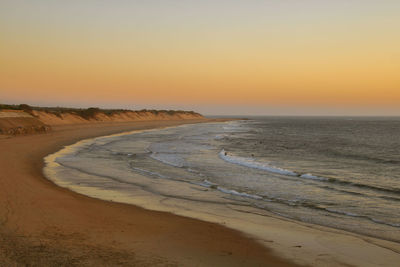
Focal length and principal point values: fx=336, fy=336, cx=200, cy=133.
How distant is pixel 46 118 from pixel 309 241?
6508 centimetres

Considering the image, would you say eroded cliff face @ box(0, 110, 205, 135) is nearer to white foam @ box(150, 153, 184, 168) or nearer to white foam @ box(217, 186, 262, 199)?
white foam @ box(150, 153, 184, 168)

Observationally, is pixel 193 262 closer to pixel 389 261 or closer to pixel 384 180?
pixel 389 261

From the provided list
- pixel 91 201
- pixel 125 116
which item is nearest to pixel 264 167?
pixel 91 201

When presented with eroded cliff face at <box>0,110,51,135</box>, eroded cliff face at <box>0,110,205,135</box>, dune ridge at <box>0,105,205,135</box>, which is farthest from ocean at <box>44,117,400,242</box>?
dune ridge at <box>0,105,205,135</box>

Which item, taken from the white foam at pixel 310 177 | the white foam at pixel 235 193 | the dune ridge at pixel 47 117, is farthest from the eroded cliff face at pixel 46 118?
the white foam at pixel 310 177

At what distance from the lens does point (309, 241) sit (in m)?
7.96

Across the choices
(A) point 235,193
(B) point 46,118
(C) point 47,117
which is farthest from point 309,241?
(C) point 47,117

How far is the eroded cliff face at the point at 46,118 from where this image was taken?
36719mm

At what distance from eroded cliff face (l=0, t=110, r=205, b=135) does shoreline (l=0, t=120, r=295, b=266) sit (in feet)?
95.8

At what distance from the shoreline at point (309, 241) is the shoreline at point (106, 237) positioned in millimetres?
461

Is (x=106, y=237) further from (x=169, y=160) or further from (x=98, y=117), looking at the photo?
(x=98, y=117)

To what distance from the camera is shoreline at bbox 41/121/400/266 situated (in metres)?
6.88

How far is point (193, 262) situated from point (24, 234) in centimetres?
374

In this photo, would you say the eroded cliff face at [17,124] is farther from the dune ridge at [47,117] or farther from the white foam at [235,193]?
the white foam at [235,193]
